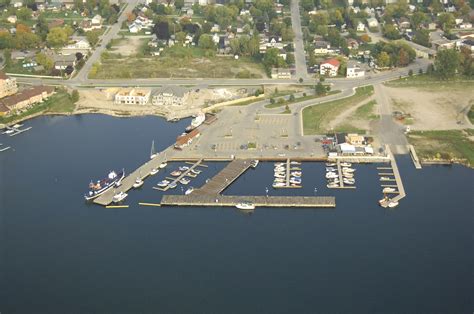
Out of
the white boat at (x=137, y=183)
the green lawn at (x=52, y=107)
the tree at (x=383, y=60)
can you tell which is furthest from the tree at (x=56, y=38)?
the tree at (x=383, y=60)

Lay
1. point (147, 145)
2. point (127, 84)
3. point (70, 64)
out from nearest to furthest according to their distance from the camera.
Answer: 1. point (147, 145)
2. point (127, 84)
3. point (70, 64)

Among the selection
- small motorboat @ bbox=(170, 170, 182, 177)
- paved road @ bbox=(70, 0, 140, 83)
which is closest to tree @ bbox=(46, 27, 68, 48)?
paved road @ bbox=(70, 0, 140, 83)

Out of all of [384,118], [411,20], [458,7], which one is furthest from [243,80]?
[458,7]

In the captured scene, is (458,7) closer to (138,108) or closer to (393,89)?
(393,89)

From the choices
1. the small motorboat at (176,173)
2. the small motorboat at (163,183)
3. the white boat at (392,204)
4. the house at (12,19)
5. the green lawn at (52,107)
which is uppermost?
the house at (12,19)

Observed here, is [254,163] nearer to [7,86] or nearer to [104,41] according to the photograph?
[7,86]

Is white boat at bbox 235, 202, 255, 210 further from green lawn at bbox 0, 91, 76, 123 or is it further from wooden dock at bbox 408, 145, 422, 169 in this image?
green lawn at bbox 0, 91, 76, 123

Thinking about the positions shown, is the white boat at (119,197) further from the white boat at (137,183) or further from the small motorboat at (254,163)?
the small motorboat at (254,163)
